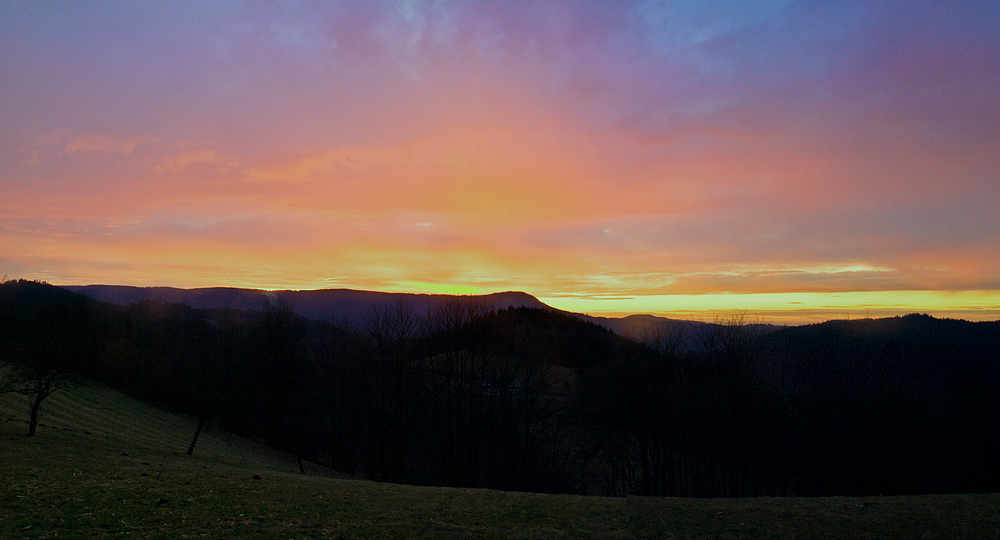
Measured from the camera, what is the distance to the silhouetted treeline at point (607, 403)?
32.6m

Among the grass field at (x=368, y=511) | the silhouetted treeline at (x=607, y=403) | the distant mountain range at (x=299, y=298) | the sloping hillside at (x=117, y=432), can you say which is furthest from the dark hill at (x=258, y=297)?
the grass field at (x=368, y=511)

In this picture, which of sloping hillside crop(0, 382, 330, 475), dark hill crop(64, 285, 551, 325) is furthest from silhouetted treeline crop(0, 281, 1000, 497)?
dark hill crop(64, 285, 551, 325)

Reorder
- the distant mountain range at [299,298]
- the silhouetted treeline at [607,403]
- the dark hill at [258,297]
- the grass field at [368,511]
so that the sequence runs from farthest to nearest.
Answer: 1. the dark hill at [258,297]
2. the distant mountain range at [299,298]
3. the silhouetted treeline at [607,403]
4. the grass field at [368,511]

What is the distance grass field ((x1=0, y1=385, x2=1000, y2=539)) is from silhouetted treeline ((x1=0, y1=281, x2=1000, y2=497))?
15732 mm

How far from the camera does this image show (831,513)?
43.9ft

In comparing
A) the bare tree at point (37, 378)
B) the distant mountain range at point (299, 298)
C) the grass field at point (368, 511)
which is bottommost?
the grass field at point (368, 511)

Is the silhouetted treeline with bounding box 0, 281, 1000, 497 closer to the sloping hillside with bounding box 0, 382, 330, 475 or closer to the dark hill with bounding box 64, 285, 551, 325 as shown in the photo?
the sloping hillside with bounding box 0, 382, 330, 475

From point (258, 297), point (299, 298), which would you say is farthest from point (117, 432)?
point (258, 297)

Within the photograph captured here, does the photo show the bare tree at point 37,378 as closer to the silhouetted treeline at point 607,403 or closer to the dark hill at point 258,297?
the silhouetted treeline at point 607,403

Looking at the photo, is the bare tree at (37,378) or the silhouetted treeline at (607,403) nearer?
the bare tree at (37,378)

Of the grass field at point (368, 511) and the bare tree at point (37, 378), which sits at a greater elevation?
the bare tree at point (37, 378)

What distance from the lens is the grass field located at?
1018cm

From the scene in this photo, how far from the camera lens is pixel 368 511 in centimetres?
1267

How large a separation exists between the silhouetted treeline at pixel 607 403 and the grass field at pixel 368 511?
51.6 feet
